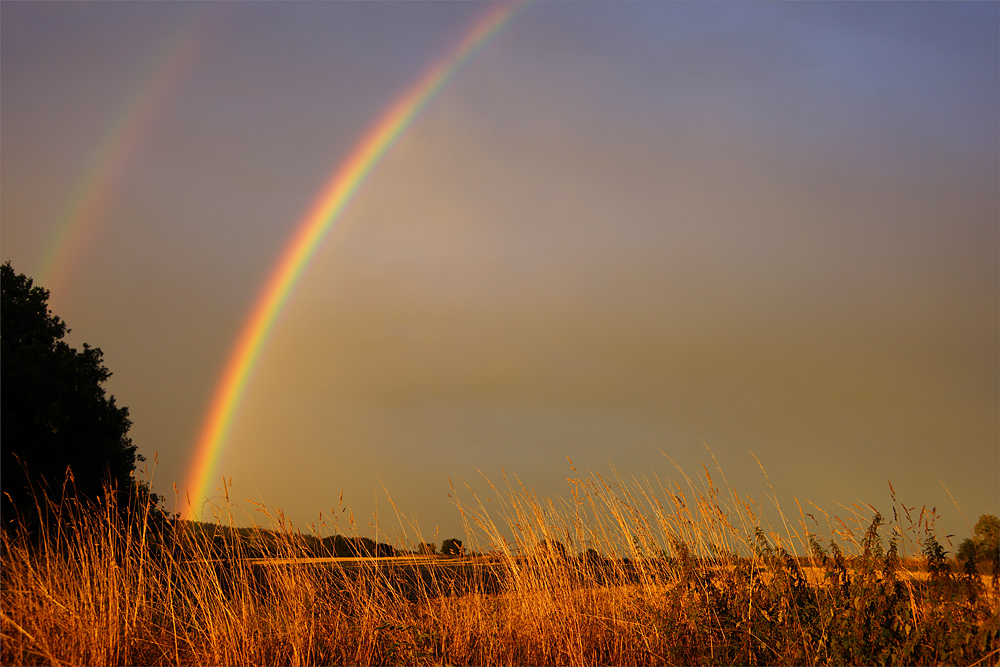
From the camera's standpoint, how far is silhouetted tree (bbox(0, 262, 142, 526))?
15.0m

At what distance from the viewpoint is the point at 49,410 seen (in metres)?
15.2

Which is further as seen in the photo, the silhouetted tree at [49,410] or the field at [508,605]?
the silhouetted tree at [49,410]

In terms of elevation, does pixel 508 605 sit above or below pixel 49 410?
below

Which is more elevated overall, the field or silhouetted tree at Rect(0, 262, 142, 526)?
silhouetted tree at Rect(0, 262, 142, 526)

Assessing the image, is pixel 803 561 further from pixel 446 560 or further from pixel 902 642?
pixel 446 560

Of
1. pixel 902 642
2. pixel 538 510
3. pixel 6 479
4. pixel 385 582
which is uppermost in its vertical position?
pixel 6 479

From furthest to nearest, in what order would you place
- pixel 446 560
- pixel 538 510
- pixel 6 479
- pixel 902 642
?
pixel 6 479 < pixel 446 560 < pixel 538 510 < pixel 902 642

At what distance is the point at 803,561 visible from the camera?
4.57m

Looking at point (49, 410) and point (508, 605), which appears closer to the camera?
point (508, 605)

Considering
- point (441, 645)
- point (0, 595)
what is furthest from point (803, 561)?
point (0, 595)

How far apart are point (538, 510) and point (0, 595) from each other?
3.91m

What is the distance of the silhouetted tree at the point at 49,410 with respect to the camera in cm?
1495

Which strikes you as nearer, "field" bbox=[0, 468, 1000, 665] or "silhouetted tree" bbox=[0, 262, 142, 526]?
"field" bbox=[0, 468, 1000, 665]

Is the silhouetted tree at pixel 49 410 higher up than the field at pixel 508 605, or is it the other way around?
the silhouetted tree at pixel 49 410
